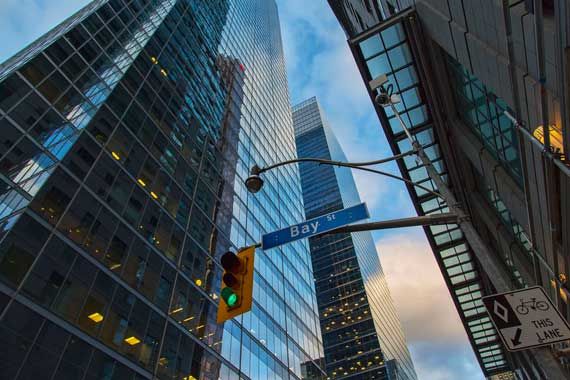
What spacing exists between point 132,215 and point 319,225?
20719 mm

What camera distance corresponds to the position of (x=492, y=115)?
45.0 ft

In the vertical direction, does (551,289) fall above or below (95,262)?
below

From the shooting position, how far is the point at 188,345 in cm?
2503

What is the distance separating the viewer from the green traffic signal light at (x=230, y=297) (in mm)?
6777

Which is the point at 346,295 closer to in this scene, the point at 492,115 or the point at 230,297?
the point at 492,115

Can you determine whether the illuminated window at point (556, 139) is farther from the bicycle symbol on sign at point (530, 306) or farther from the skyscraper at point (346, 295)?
the skyscraper at point (346, 295)

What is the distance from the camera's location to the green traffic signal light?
678 centimetres

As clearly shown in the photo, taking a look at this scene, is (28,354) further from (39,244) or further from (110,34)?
(110,34)

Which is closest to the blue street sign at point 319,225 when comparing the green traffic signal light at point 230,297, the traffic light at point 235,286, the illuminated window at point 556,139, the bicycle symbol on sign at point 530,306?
the traffic light at point 235,286

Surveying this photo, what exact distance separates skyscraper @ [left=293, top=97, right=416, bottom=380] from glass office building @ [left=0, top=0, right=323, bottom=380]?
48896 millimetres

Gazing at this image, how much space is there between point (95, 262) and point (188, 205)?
11367 millimetres

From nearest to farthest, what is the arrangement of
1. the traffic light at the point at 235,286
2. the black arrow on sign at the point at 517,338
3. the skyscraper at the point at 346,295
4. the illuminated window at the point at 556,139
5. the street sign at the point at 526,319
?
the street sign at the point at 526,319, the black arrow on sign at the point at 517,338, the traffic light at the point at 235,286, the illuminated window at the point at 556,139, the skyscraper at the point at 346,295

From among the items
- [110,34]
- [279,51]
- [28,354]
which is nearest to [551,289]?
[28,354]

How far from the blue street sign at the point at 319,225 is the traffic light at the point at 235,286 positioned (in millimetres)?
738
